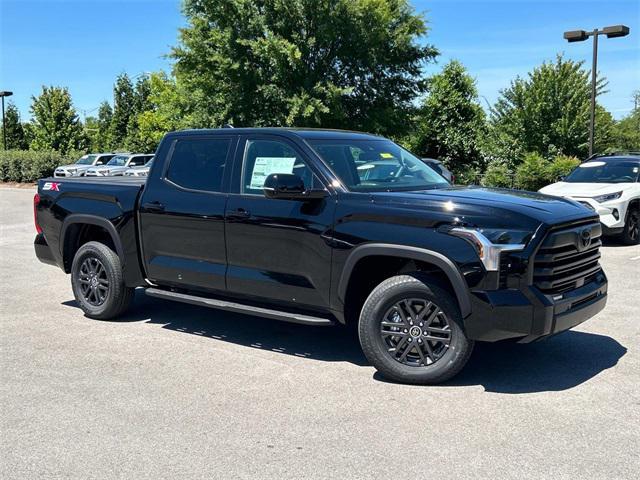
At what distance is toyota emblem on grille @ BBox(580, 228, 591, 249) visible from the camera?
4.98 meters

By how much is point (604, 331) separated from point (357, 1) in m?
24.4

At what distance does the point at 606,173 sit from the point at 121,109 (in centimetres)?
5016

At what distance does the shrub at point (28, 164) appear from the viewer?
128 ft

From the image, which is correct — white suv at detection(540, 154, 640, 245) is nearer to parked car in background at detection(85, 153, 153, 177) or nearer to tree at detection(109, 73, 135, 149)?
parked car in background at detection(85, 153, 153, 177)

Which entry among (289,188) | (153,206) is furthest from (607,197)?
(153,206)

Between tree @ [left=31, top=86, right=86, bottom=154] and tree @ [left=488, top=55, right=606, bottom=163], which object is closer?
tree @ [left=488, top=55, right=606, bottom=163]

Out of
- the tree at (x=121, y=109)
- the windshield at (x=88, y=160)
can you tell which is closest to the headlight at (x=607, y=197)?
the windshield at (x=88, y=160)

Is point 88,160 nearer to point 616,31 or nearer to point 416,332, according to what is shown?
point 616,31

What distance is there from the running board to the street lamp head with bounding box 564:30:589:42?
17964 millimetres

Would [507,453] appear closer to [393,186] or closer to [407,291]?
[407,291]

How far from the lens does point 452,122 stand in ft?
124

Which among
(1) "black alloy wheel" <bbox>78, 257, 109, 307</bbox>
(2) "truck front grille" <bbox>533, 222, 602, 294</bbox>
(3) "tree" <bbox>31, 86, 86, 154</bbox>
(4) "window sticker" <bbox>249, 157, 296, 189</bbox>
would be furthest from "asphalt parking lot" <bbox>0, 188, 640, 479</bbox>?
(3) "tree" <bbox>31, 86, 86, 154</bbox>

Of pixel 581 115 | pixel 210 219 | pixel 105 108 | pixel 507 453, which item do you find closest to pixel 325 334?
pixel 210 219

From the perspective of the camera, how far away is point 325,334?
6414 millimetres
